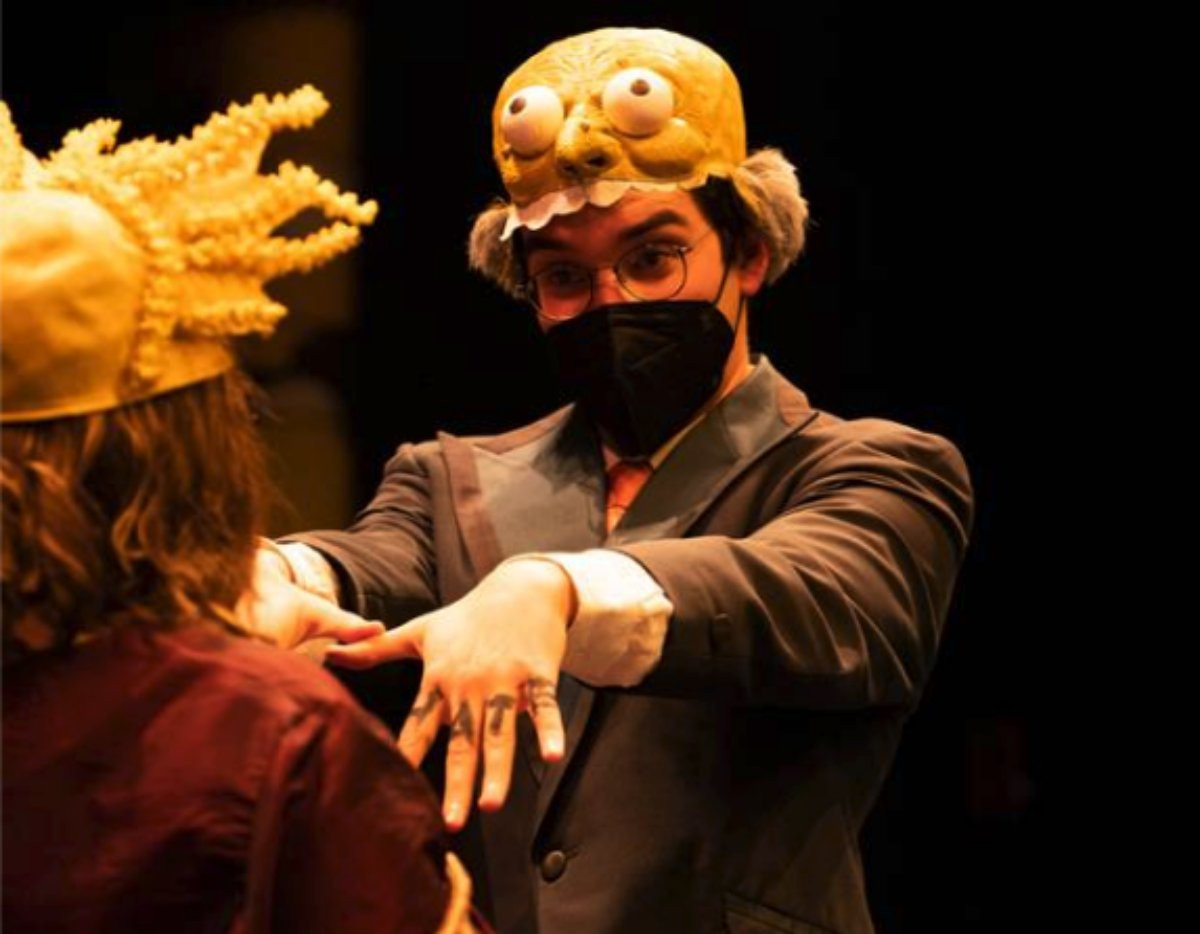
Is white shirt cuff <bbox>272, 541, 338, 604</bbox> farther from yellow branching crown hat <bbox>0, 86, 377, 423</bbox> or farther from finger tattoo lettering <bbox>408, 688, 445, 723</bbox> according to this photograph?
yellow branching crown hat <bbox>0, 86, 377, 423</bbox>

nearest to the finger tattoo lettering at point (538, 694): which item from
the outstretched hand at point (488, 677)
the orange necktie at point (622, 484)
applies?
the outstretched hand at point (488, 677)

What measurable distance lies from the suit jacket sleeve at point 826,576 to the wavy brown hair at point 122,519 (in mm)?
433

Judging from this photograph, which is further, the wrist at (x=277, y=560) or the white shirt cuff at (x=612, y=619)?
the wrist at (x=277, y=560)

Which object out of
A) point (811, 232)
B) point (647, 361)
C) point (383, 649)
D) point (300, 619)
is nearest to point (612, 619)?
point (383, 649)

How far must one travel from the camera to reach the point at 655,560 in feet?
5.24

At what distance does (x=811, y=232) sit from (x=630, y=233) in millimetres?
1117

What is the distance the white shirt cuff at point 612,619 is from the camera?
4.99 ft

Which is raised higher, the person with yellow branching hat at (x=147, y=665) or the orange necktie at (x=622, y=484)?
the person with yellow branching hat at (x=147, y=665)

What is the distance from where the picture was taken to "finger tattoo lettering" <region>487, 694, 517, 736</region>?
143cm

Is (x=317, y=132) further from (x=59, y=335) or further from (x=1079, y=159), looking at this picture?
(x=59, y=335)

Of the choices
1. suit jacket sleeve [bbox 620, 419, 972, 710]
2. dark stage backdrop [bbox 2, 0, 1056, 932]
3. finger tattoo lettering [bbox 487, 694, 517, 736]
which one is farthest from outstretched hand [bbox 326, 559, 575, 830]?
dark stage backdrop [bbox 2, 0, 1056, 932]

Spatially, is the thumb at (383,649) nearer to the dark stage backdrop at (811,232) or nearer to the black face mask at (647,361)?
the black face mask at (647,361)

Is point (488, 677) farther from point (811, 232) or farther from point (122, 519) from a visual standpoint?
point (811, 232)

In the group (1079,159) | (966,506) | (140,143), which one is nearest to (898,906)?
(1079,159)
